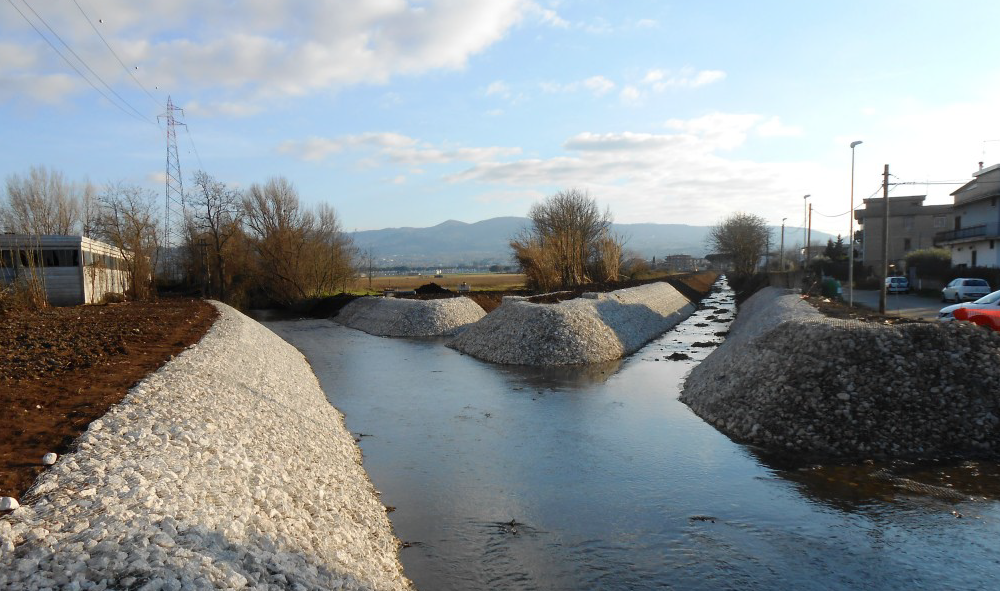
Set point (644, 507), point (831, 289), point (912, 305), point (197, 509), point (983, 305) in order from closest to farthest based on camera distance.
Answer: point (197, 509) → point (644, 507) → point (983, 305) → point (912, 305) → point (831, 289)

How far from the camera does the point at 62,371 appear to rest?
41.7 feet

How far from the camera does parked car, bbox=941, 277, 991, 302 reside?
119 feet

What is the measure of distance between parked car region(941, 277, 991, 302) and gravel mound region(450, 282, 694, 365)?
19.3 metres

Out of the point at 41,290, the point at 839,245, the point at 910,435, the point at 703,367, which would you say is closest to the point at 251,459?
the point at 910,435

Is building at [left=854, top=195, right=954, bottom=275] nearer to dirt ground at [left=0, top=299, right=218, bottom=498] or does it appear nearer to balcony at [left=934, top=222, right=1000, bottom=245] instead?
balcony at [left=934, top=222, right=1000, bottom=245]

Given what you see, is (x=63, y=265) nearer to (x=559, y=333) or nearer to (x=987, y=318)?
(x=559, y=333)

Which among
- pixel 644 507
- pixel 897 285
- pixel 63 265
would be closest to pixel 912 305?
→ pixel 897 285

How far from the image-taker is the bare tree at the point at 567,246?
5541cm

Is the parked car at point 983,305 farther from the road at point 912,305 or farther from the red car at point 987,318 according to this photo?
the road at point 912,305

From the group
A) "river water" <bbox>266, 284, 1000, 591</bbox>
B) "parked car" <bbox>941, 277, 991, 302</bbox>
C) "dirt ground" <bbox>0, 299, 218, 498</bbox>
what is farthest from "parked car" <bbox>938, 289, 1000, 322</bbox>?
"dirt ground" <bbox>0, 299, 218, 498</bbox>

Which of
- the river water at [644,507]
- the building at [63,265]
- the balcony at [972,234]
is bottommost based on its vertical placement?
the river water at [644,507]

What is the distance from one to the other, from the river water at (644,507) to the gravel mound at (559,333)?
7.89 meters

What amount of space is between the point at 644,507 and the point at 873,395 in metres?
6.54

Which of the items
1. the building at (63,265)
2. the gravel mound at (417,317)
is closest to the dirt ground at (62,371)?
the gravel mound at (417,317)
